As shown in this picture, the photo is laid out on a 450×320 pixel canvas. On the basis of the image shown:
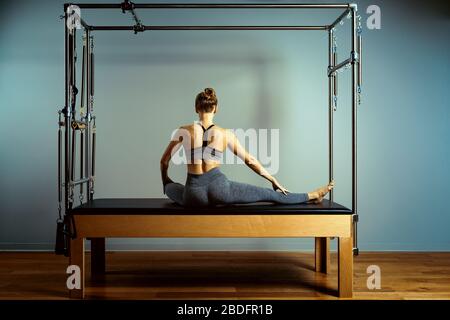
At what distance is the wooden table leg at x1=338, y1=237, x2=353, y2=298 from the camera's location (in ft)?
10.8

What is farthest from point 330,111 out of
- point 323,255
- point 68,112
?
point 68,112

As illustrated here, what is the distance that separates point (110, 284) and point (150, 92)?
6.56ft

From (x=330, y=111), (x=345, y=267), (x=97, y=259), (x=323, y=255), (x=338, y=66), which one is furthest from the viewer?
(x=330, y=111)

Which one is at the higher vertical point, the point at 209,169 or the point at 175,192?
the point at 209,169

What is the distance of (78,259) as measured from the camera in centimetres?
331

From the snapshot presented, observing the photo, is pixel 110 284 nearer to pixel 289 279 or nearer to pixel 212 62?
pixel 289 279

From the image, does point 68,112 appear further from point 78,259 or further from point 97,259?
point 97,259

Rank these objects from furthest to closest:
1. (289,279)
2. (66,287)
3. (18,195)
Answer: (18,195)
(289,279)
(66,287)

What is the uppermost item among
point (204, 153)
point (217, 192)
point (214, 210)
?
point (204, 153)

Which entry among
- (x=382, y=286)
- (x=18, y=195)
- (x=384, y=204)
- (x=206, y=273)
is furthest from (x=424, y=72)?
(x=18, y=195)

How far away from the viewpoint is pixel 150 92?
16.4 feet

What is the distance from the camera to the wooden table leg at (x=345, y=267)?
10.8ft

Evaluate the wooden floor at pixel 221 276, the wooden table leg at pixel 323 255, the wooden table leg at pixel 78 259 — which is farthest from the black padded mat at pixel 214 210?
the wooden table leg at pixel 323 255

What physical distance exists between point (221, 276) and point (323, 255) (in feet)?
2.67
